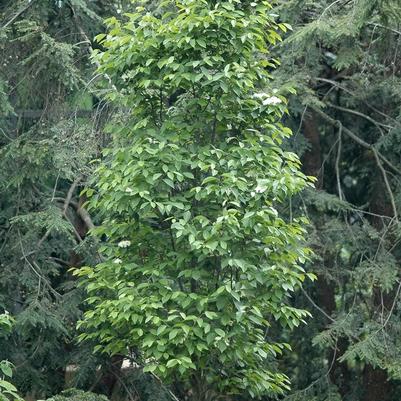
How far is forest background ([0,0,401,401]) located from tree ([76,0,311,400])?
6.30 ft

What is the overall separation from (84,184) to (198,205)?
2208 mm

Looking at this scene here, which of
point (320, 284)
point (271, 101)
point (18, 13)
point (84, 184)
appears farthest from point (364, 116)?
point (271, 101)

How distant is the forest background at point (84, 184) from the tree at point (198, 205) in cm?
192

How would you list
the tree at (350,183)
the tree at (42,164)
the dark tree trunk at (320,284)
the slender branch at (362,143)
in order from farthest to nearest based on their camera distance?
the dark tree trunk at (320,284) < the slender branch at (362,143) < the tree at (350,183) < the tree at (42,164)

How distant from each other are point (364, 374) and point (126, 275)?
19.5 feet

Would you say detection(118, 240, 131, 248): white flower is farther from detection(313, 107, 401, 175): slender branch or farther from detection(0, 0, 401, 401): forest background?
detection(313, 107, 401, 175): slender branch

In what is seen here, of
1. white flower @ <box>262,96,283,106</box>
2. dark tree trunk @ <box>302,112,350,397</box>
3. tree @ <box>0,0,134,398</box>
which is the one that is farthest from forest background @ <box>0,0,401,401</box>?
white flower @ <box>262,96,283,106</box>

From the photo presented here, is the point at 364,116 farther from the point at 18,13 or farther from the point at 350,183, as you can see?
the point at 18,13

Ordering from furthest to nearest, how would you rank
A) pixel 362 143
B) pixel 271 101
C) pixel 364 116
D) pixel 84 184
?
1. pixel 362 143
2. pixel 364 116
3. pixel 84 184
4. pixel 271 101

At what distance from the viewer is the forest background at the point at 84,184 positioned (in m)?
9.85

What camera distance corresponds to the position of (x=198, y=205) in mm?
7445

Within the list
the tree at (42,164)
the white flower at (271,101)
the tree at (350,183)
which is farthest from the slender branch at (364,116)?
the white flower at (271,101)

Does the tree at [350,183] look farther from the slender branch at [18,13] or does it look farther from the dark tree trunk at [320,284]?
the slender branch at [18,13]

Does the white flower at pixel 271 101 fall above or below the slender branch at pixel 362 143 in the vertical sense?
above
